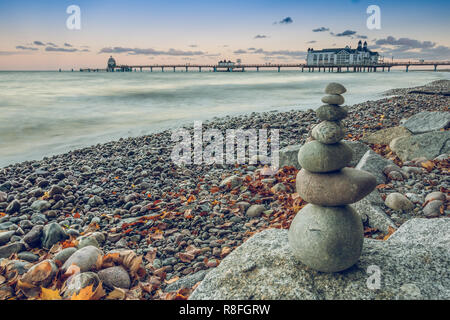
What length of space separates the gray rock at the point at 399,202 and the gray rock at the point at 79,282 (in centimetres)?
432

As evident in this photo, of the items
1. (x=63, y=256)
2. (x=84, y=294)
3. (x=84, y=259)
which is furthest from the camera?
(x=63, y=256)

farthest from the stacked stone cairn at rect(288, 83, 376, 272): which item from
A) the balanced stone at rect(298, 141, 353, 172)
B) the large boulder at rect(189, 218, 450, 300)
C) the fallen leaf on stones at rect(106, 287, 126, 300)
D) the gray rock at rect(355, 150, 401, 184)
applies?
the gray rock at rect(355, 150, 401, 184)

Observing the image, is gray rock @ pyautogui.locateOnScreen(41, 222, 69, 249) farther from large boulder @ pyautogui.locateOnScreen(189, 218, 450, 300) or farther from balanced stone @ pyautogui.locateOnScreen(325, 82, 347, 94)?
balanced stone @ pyautogui.locateOnScreen(325, 82, 347, 94)

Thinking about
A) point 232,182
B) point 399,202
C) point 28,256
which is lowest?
point 28,256

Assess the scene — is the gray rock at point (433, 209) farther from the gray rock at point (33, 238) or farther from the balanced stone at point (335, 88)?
the gray rock at point (33, 238)

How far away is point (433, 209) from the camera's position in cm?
477

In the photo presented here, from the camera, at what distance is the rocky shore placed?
3599mm

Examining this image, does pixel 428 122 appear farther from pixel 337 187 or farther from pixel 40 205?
pixel 40 205

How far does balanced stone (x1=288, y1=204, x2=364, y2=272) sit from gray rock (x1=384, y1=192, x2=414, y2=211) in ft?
7.64

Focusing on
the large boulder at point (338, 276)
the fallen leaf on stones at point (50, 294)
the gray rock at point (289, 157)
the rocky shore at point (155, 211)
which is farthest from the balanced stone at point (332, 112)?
the gray rock at point (289, 157)

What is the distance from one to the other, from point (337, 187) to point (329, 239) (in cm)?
48

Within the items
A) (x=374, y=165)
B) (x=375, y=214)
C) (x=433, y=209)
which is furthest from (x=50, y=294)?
(x=374, y=165)

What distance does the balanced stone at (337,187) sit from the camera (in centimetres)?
293
